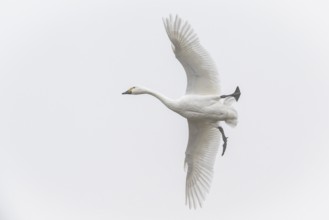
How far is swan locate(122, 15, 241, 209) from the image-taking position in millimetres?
26484

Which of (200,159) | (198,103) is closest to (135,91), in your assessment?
(198,103)

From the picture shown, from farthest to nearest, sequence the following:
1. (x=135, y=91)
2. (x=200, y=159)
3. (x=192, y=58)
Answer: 1. (x=200, y=159)
2. (x=135, y=91)
3. (x=192, y=58)

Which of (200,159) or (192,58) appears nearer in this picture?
(192,58)

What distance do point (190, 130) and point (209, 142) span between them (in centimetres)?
66

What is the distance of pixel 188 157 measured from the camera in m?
28.7

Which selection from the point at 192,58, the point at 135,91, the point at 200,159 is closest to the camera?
the point at 192,58

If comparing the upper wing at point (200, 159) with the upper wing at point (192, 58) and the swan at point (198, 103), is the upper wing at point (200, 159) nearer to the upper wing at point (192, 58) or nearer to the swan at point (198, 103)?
the swan at point (198, 103)

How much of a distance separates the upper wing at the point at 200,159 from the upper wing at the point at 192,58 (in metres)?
1.45

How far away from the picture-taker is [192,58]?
2666 cm

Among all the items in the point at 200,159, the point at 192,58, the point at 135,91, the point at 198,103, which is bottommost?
the point at 200,159

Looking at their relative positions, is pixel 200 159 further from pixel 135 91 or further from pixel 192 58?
pixel 192 58

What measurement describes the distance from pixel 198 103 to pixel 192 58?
1133mm

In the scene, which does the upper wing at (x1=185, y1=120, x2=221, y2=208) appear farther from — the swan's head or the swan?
the swan's head

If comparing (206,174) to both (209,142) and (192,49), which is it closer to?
(209,142)
